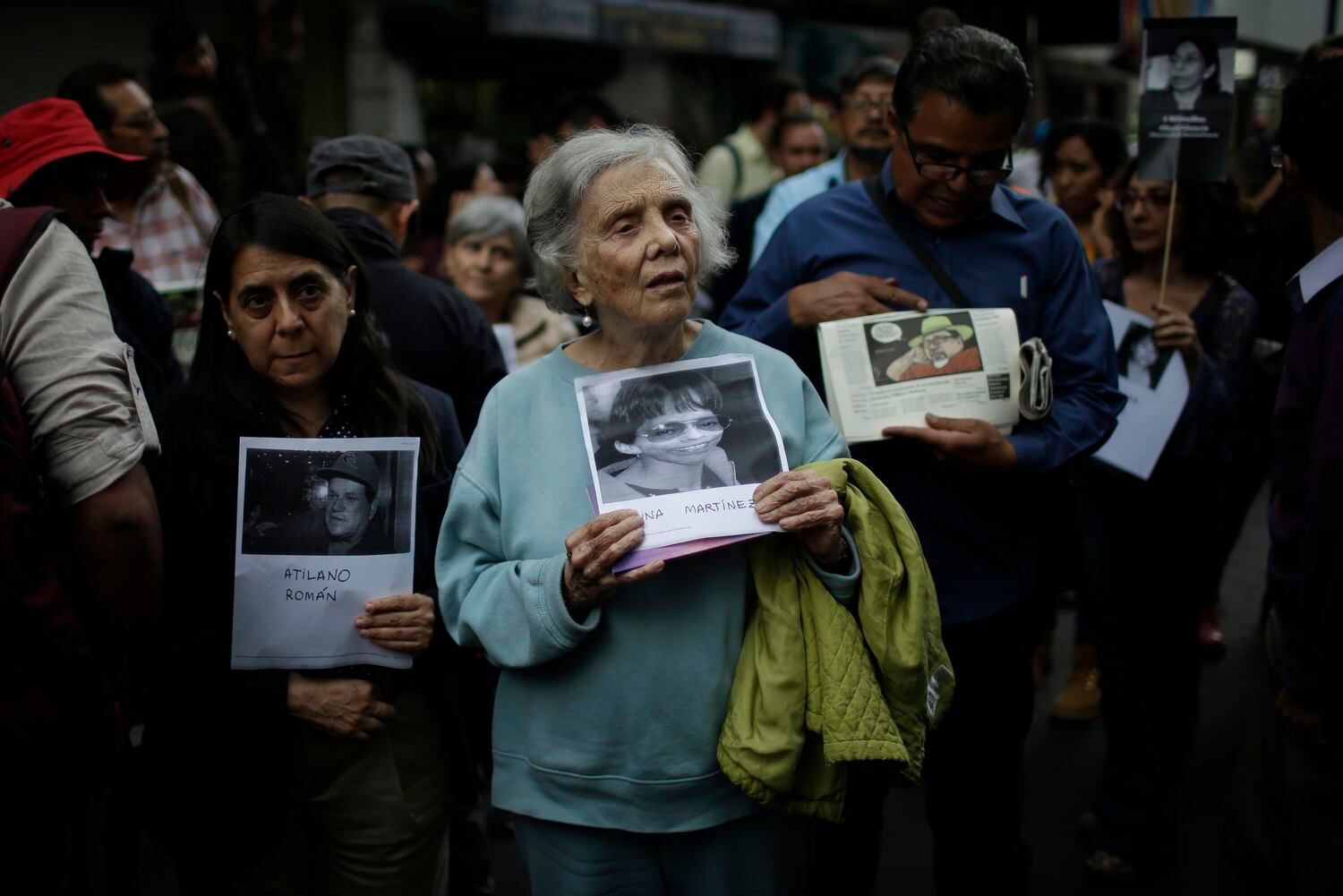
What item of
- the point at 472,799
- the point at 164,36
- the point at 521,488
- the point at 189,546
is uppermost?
the point at 164,36

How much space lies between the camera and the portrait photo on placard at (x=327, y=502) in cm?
240

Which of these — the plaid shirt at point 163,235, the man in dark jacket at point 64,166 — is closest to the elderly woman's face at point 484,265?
the plaid shirt at point 163,235

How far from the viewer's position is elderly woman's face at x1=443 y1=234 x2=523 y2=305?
4.97m

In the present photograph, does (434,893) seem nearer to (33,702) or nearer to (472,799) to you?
(472,799)

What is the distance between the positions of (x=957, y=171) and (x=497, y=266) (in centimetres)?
263

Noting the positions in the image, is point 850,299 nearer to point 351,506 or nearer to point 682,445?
point 682,445

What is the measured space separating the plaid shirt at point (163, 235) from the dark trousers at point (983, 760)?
3.56 m

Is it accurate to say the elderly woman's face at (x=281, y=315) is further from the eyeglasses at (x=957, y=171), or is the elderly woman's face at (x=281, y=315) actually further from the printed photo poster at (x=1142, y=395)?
the printed photo poster at (x=1142, y=395)

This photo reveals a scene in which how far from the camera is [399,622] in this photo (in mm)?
2459

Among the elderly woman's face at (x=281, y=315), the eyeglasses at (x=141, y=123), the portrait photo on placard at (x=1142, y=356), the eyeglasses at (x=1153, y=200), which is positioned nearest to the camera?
the elderly woman's face at (x=281, y=315)

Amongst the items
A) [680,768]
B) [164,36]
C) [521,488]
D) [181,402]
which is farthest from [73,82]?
[680,768]

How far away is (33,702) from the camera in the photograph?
75.4 inches

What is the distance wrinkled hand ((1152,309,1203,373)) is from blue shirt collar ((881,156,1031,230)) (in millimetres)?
1232

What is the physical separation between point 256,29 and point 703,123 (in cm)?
989
